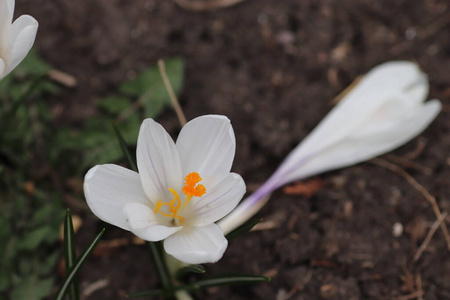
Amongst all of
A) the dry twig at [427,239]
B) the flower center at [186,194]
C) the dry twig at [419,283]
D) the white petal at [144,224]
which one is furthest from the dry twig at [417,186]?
the white petal at [144,224]

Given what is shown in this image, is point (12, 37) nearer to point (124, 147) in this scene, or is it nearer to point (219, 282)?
point (124, 147)

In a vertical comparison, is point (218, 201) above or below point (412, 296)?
above

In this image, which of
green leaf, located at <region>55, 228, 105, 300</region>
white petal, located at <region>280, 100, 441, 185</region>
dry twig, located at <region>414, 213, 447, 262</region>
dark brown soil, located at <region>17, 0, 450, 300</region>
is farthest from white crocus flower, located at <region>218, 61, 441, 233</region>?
green leaf, located at <region>55, 228, 105, 300</region>

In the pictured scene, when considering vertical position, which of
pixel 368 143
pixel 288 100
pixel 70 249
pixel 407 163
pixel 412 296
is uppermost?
pixel 70 249

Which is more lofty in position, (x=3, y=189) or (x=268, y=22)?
(x=268, y=22)

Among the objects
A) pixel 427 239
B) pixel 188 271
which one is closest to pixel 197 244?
pixel 188 271

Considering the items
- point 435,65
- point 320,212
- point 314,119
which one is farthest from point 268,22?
point 320,212

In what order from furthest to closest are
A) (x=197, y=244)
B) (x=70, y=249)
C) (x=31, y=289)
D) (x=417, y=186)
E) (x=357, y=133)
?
(x=417, y=186)
(x=357, y=133)
(x=31, y=289)
(x=70, y=249)
(x=197, y=244)

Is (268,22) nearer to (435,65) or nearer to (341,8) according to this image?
(341,8)
